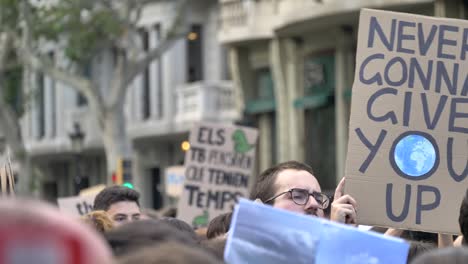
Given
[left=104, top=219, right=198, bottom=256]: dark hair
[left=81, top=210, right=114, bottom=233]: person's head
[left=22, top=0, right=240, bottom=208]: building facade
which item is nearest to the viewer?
[left=104, top=219, right=198, bottom=256]: dark hair

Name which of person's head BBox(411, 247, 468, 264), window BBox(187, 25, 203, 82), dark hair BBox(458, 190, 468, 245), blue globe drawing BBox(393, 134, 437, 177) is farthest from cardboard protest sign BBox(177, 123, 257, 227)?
window BBox(187, 25, 203, 82)

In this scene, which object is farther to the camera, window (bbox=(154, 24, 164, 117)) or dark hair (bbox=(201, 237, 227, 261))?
window (bbox=(154, 24, 164, 117))

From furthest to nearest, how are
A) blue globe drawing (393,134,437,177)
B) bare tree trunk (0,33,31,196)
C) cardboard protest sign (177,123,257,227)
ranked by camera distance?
bare tree trunk (0,33,31,196) < cardboard protest sign (177,123,257,227) < blue globe drawing (393,134,437,177)

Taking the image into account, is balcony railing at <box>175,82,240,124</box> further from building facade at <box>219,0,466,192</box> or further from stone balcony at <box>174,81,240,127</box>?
building facade at <box>219,0,466,192</box>

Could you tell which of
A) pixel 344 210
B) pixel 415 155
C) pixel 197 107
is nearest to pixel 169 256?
pixel 344 210

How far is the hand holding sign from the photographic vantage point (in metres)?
5.42

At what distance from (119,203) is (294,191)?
1.55 metres

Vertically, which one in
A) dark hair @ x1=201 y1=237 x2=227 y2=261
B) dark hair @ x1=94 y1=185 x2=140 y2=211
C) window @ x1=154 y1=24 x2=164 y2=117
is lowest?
window @ x1=154 y1=24 x2=164 y2=117

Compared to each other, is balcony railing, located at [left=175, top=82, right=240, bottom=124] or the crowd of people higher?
the crowd of people

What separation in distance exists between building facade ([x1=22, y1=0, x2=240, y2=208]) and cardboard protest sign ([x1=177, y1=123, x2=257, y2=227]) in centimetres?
1533

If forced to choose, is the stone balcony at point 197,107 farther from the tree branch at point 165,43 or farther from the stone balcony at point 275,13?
the tree branch at point 165,43

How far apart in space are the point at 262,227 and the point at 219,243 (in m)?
1.60

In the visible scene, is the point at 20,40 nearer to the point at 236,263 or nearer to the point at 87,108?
the point at 87,108

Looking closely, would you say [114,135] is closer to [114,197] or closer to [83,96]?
[83,96]
